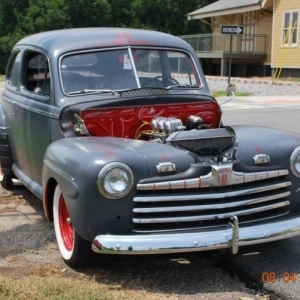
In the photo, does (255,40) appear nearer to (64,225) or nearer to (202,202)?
(64,225)

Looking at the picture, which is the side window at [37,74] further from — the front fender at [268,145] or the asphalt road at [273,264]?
the asphalt road at [273,264]

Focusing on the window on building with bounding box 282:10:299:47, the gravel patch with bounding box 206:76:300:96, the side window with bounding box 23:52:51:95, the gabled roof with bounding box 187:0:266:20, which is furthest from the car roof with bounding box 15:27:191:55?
the gabled roof with bounding box 187:0:266:20

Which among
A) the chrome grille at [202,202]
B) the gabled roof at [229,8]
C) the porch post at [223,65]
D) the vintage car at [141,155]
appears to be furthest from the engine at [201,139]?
the porch post at [223,65]

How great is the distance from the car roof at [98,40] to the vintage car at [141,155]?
13 millimetres

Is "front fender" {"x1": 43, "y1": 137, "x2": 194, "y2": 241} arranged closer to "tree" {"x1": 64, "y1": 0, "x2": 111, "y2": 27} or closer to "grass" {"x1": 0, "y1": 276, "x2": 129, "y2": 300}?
"grass" {"x1": 0, "y1": 276, "x2": 129, "y2": 300}

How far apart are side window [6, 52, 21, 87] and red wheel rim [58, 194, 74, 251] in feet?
7.31

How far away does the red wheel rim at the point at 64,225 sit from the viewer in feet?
15.0

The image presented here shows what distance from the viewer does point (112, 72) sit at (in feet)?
17.8

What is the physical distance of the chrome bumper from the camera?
152 inches

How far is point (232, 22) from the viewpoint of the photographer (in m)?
35.9

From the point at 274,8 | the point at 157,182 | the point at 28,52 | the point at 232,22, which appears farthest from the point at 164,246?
the point at 232,22

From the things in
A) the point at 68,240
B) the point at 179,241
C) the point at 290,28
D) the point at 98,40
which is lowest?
the point at 290,28

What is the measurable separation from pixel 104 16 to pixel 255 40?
1790cm

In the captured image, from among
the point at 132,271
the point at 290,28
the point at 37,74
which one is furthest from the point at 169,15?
the point at 132,271
